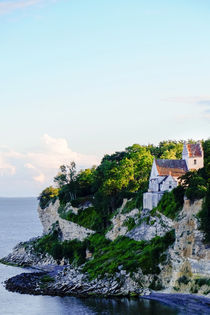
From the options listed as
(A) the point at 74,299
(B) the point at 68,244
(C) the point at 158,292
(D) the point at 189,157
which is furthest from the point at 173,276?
(B) the point at 68,244

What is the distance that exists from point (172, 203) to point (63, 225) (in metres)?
35.0

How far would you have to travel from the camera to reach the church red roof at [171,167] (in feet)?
283

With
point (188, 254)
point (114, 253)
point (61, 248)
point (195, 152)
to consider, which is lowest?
point (114, 253)

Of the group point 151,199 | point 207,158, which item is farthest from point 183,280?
point 207,158

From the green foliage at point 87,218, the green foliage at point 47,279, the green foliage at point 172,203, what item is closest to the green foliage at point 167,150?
the green foliage at point 87,218

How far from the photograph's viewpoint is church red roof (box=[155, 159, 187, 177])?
86312mm

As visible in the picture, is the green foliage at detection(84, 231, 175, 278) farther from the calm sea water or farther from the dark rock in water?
the dark rock in water

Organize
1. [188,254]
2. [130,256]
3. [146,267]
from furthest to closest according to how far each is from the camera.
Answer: [130,256]
[146,267]
[188,254]

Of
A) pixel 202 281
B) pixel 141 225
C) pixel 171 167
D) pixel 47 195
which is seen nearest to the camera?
pixel 202 281

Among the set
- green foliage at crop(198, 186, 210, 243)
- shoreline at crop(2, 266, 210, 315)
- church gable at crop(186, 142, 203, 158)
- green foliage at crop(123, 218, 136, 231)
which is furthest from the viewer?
green foliage at crop(123, 218, 136, 231)

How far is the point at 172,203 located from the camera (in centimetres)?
8006

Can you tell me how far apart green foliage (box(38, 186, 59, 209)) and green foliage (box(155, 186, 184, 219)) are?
58.2m

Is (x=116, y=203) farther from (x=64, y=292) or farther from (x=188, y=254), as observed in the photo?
(x=188, y=254)

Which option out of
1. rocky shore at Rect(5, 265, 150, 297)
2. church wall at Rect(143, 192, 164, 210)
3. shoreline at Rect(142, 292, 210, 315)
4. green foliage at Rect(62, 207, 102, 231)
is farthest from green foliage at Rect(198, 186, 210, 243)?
green foliage at Rect(62, 207, 102, 231)
